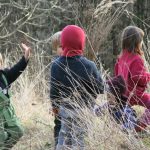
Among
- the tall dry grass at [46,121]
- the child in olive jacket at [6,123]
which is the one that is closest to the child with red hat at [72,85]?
the tall dry grass at [46,121]

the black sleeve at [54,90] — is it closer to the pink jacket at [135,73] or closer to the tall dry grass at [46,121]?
the tall dry grass at [46,121]

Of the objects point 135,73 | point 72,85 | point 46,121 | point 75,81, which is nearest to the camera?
point 75,81

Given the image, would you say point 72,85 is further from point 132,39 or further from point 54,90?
point 132,39

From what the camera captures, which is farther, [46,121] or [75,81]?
[46,121]

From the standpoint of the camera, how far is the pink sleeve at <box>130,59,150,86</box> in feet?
17.1

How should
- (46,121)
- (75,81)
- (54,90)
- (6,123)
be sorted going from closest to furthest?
(75,81) → (54,90) → (6,123) → (46,121)

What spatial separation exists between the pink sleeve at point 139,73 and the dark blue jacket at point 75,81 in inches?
19.9

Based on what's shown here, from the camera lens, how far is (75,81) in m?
4.78

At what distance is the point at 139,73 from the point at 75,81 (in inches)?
29.8

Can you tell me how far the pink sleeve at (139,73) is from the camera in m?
5.21

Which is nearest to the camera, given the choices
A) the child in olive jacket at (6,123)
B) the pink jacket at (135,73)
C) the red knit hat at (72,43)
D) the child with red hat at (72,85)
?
the child with red hat at (72,85)

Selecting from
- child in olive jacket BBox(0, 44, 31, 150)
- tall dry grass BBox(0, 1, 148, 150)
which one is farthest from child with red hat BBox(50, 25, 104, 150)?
child in olive jacket BBox(0, 44, 31, 150)

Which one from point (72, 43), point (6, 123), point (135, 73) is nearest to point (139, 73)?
point (135, 73)

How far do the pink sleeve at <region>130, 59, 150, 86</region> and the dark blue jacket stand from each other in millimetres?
506
